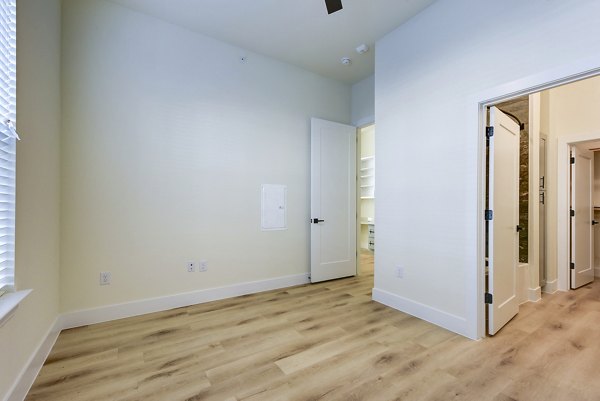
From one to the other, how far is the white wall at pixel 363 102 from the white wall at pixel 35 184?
3696mm

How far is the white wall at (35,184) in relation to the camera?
64.0 inches

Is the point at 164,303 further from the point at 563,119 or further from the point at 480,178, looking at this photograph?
the point at 563,119

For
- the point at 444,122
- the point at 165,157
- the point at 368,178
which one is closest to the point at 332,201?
the point at 444,122

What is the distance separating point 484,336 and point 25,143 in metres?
3.80

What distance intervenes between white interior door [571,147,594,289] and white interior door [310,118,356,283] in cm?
294

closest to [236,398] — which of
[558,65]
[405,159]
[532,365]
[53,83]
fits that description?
[532,365]

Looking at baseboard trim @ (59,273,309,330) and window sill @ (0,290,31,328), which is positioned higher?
window sill @ (0,290,31,328)

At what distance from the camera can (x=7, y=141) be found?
60.1 inches

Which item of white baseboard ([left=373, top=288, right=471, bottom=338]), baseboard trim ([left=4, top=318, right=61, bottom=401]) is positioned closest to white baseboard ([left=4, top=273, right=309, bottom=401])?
baseboard trim ([left=4, top=318, right=61, bottom=401])

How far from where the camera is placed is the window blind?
1452 millimetres

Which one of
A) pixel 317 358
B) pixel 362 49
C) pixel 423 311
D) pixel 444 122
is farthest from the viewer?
pixel 362 49

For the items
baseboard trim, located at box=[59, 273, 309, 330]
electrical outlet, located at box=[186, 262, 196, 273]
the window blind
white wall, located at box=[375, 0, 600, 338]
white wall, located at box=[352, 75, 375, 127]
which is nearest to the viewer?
the window blind

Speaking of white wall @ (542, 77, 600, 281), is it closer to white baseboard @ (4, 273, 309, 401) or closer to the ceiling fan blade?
white baseboard @ (4, 273, 309, 401)

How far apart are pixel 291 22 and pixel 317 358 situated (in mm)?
3314
